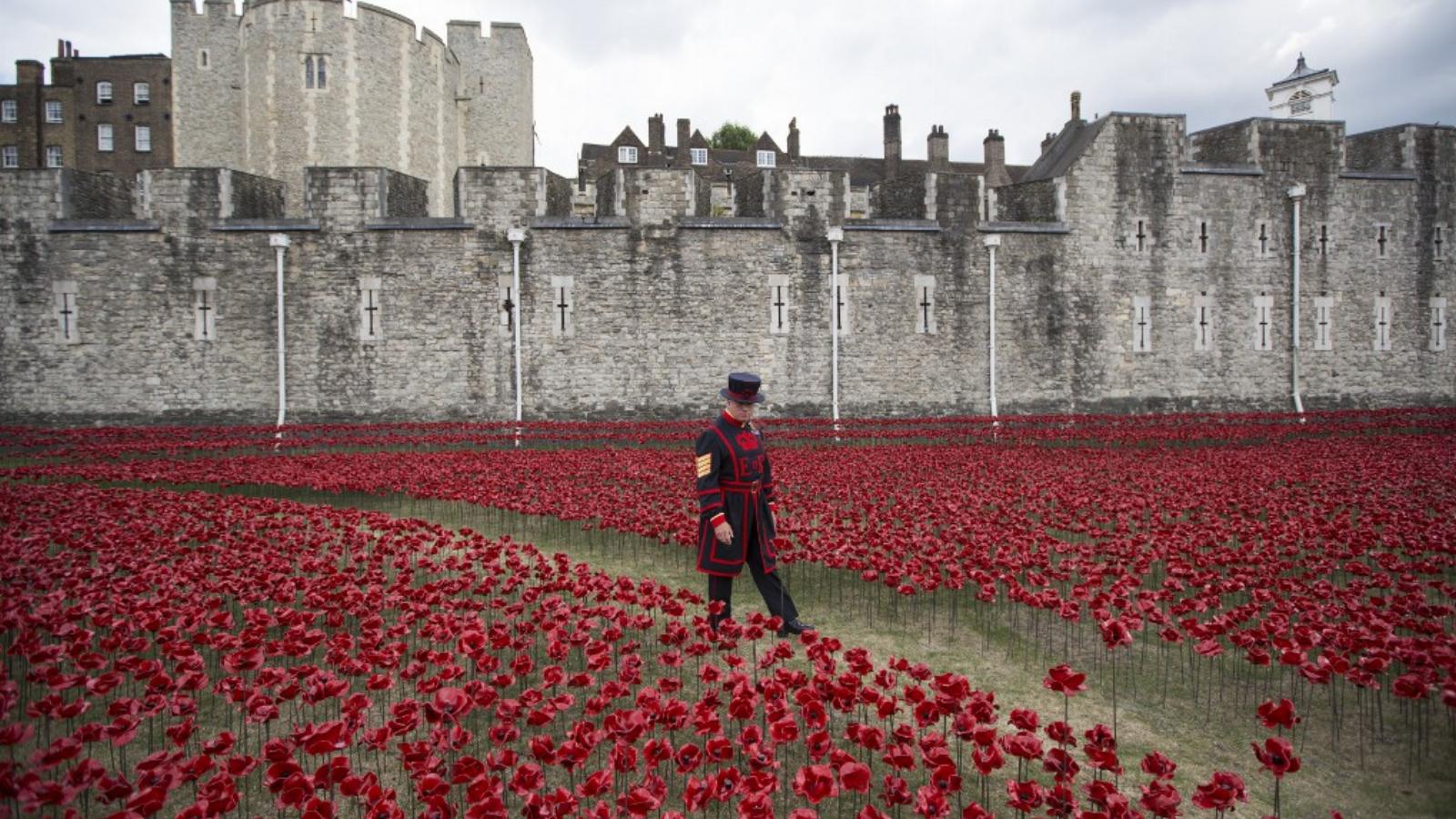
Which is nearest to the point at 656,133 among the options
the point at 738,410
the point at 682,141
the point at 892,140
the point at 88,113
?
the point at 682,141

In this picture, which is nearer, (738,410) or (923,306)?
(738,410)

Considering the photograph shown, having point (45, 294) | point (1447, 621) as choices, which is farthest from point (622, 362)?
point (1447, 621)

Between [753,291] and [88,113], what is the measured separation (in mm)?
49247

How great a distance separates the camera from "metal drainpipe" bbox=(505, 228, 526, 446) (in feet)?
63.6

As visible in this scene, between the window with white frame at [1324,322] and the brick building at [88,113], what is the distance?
56908mm

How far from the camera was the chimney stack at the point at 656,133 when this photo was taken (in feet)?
165

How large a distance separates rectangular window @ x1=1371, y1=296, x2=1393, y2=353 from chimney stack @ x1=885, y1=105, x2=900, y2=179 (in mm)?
30412

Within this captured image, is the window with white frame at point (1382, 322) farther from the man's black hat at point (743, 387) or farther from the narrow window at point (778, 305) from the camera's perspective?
the man's black hat at point (743, 387)

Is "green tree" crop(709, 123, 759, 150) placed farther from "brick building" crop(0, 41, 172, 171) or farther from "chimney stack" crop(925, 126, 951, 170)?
"brick building" crop(0, 41, 172, 171)

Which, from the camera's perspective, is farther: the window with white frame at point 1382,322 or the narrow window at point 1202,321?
the window with white frame at point 1382,322

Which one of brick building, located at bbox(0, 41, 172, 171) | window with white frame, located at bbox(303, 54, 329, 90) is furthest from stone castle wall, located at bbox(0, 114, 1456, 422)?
brick building, located at bbox(0, 41, 172, 171)

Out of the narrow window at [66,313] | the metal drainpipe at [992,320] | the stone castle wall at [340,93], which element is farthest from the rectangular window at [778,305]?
the narrow window at [66,313]

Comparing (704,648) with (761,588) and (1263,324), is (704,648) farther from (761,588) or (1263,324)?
(1263,324)

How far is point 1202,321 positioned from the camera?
2205 cm
